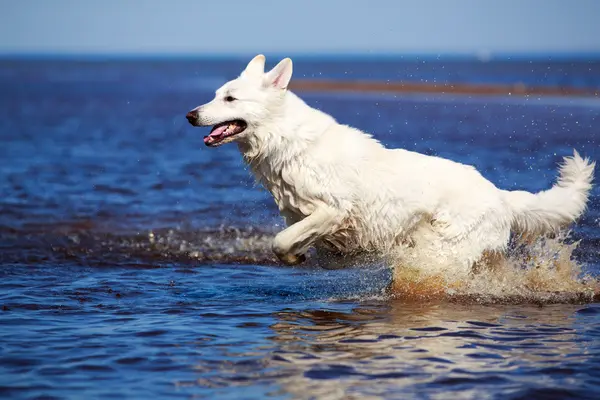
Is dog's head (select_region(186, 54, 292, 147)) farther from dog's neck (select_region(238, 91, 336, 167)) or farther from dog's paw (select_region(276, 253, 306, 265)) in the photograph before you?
dog's paw (select_region(276, 253, 306, 265))

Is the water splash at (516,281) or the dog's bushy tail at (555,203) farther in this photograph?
the water splash at (516,281)

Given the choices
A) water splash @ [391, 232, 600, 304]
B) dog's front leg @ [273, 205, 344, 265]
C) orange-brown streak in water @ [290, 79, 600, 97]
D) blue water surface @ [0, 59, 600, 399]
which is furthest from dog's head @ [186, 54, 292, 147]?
orange-brown streak in water @ [290, 79, 600, 97]

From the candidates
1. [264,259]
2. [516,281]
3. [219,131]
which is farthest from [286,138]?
[264,259]

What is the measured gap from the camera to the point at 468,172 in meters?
8.22

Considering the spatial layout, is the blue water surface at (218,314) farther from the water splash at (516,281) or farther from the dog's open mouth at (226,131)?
the dog's open mouth at (226,131)

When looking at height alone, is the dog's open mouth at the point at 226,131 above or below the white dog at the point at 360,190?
above

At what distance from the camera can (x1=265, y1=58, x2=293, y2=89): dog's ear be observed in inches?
309

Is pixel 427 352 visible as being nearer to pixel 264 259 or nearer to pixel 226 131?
pixel 226 131

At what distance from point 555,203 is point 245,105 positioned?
10.0 ft

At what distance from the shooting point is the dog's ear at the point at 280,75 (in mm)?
7844

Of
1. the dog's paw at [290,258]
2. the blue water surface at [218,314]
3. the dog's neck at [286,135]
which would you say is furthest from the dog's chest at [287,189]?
the blue water surface at [218,314]

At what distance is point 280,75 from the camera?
7875 millimetres

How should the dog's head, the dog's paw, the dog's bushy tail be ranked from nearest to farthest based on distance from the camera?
the dog's head, the dog's paw, the dog's bushy tail

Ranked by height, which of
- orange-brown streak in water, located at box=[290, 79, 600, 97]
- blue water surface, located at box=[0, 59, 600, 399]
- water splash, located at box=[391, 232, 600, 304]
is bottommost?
blue water surface, located at box=[0, 59, 600, 399]
